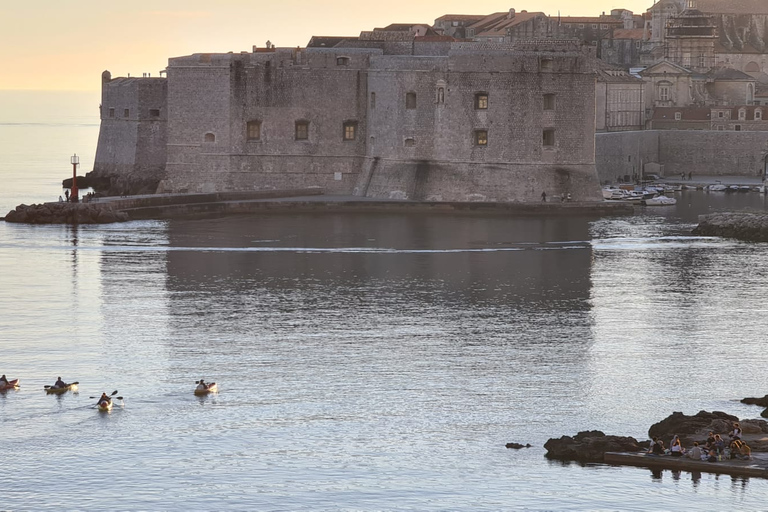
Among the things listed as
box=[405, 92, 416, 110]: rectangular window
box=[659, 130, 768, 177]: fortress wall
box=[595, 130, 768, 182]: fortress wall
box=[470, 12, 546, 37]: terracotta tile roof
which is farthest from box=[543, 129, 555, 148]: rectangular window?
box=[470, 12, 546, 37]: terracotta tile roof

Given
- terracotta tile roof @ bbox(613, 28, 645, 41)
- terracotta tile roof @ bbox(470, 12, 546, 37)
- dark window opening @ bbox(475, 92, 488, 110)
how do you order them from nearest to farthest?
1. dark window opening @ bbox(475, 92, 488, 110)
2. terracotta tile roof @ bbox(470, 12, 546, 37)
3. terracotta tile roof @ bbox(613, 28, 645, 41)

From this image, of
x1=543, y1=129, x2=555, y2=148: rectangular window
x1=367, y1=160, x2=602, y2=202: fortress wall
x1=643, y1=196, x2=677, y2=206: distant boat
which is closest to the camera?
x1=543, y1=129, x2=555, y2=148: rectangular window

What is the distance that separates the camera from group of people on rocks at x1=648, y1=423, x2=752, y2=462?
2392cm

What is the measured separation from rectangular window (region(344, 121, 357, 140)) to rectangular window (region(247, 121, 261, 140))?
10.9ft

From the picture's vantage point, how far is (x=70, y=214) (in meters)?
53.0

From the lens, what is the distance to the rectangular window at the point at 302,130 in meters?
59.5

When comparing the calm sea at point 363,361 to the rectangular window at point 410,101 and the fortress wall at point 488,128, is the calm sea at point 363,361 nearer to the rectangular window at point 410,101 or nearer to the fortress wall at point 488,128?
the fortress wall at point 488,128

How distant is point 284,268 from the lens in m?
43.3

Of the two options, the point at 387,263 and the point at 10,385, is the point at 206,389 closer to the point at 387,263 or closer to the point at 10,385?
the point at 10,385

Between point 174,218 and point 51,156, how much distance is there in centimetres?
7337

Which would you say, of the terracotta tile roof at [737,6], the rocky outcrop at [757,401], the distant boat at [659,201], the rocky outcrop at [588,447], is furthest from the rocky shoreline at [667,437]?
the terracotta tile roof at [737,6]

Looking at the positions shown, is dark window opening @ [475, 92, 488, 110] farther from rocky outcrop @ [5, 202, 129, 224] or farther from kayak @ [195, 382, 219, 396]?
kayak @ [195, 382, 219, 396]

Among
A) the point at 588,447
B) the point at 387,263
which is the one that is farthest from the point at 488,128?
the point at 588,447

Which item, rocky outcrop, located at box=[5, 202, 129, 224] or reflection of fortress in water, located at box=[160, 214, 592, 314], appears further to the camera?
rocky outcrop, located at box=[5, 202, 129, 224]
